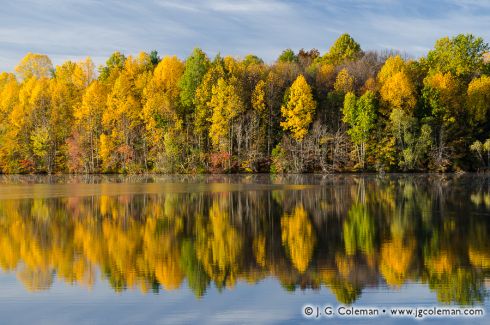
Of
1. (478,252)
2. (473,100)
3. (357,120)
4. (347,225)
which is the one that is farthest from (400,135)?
(478,252)

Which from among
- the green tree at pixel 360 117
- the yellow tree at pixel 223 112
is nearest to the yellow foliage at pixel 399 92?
the green tree at pixel 360 117

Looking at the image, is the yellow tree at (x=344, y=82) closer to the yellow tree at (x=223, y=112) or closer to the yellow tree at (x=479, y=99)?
the yellow tree at (x=223, y=112)

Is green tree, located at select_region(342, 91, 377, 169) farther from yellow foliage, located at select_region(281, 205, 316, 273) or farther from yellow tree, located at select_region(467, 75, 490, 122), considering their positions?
yellow foliage, located at select_region(281, 205, 316, 273)

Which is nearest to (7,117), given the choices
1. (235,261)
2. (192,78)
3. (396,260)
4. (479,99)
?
(192,78)

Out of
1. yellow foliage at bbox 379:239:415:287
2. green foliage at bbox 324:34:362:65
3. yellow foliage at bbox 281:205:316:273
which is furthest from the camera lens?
green foliage at bbox 324:34:362:65

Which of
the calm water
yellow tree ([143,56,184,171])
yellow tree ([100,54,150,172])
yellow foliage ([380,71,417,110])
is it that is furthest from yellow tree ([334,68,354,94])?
the calm water

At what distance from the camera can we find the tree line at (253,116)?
77375 mm

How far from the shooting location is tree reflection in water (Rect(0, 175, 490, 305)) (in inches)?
639

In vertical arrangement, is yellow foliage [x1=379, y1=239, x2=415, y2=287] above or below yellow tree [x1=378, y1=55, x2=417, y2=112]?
below

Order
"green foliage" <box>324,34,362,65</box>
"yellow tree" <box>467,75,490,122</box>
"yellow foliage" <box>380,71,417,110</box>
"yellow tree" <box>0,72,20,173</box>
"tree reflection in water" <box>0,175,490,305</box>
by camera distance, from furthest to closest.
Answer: "green foliage" <box>324,34,362,65</box> < "yellow tree" <box>0,72,20,173</box> < "yellow foliage" <box>380,71,417,110</box> < "yellow tree" <box>467,75,490,122</box> < "tree reflection in water" <box>0,175,490,305</box>

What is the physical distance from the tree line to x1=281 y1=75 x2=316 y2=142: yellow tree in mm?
174

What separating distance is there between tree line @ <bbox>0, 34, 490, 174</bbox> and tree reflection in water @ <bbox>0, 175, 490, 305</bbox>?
40660 millimetres

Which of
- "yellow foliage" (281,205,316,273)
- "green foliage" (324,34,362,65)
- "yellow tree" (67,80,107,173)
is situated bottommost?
"yellow foliage" (281,205,316,273)

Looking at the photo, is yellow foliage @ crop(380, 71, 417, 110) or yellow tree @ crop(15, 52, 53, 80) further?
yellow tree @ crop(15, 52, 53, 80)
